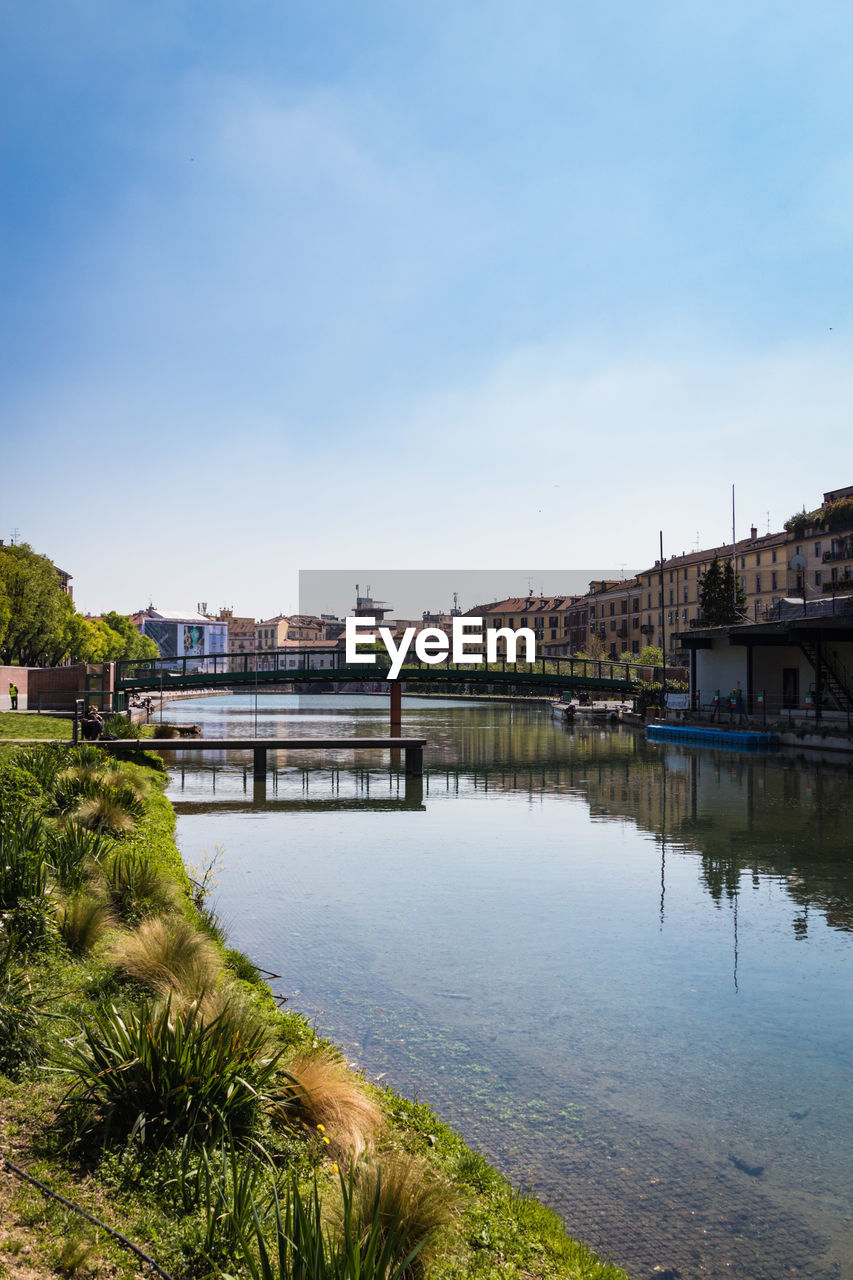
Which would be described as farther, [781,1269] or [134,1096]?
[781,1269]

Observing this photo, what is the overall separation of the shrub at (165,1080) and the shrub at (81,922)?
9.39 feet

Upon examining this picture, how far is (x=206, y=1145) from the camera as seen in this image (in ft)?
17.3

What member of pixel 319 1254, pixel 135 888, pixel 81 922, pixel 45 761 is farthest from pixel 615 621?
pixel 319 1254

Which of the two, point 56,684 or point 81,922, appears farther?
point 56,684

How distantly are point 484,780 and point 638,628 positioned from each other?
242 feet

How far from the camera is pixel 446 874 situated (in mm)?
Result: 17188

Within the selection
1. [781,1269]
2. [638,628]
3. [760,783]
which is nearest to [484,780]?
[760,783]

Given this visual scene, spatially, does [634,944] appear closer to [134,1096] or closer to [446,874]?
[446,874]

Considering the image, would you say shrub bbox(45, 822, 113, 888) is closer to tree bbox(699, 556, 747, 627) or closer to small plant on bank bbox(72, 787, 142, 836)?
small plant on bank bbox(72, 787, 142, 836)

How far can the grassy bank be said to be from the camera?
4.23 meters

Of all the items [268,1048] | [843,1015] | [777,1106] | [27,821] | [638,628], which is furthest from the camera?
[638,628]

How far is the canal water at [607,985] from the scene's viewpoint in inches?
260

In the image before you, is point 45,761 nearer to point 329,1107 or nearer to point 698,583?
point 329,1107

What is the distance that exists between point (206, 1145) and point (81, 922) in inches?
164
